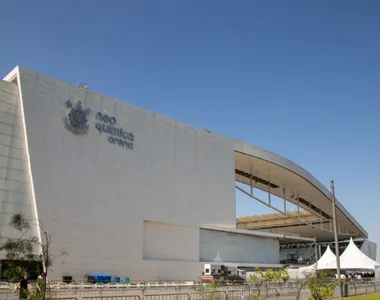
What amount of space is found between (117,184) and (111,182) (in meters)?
0.64

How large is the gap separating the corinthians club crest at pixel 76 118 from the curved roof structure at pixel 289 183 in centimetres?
2055

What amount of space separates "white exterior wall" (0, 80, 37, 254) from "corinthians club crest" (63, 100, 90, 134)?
3608 millimetres

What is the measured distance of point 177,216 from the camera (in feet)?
128

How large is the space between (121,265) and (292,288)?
47.0ft

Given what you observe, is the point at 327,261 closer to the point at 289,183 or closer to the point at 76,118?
the point at 289,183

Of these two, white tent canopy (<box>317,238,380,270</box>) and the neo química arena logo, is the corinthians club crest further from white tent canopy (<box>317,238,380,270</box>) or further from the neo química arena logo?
white tent canopy (<box>317,238,380,270</box>)

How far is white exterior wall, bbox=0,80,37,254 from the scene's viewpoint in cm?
2686

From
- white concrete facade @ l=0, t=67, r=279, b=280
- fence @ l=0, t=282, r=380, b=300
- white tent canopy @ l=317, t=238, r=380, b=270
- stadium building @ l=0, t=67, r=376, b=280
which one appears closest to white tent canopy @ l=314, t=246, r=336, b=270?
white tent canopy @ l=317, t=238, r=380, b=270

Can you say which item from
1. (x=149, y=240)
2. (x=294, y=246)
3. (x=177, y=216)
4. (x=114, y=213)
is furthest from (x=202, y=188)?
(x=294, y=246)

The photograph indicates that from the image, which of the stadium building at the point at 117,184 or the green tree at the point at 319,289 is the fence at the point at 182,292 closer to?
the green tree at the point at 319,289

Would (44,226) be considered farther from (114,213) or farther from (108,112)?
(108,112)

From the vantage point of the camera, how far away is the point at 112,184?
111 feet

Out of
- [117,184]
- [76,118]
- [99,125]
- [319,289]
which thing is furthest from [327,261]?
[319,289]

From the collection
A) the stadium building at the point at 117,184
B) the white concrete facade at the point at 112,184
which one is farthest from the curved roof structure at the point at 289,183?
the white concrete facade at the point at 112,184
